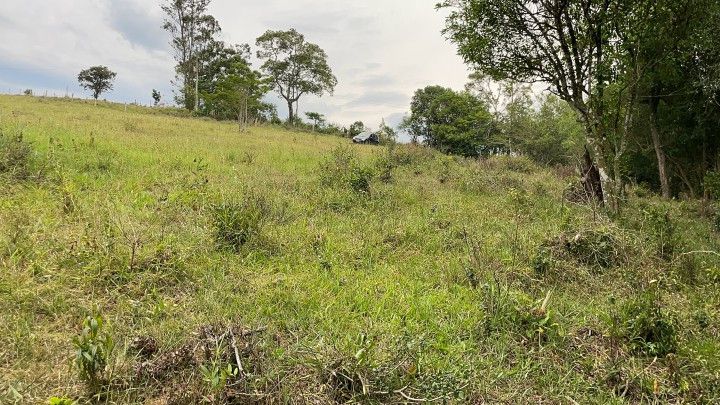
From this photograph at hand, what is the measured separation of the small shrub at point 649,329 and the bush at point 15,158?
29.4 ft

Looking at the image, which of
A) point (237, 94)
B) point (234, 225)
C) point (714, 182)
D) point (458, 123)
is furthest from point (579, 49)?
point (458, 123)

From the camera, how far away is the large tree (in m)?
9.83

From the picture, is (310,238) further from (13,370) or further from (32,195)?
(32,195)

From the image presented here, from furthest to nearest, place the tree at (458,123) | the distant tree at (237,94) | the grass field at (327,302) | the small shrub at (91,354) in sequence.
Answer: the tree at (458,123), the distant tree at (237,94), the grass field at (327,302), the small shrub at (91,354)

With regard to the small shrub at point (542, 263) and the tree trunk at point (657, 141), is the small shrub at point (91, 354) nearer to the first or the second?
the small shrub at point (542, 263)

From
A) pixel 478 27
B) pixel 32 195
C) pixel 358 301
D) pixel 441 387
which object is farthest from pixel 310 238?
pixel 478 27

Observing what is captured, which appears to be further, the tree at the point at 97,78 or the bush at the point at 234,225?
the tree at the point at 97,78

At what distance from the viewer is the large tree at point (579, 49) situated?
387 inches

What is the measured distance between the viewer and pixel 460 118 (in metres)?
42.2

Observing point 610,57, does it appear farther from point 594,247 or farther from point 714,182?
point 594,247

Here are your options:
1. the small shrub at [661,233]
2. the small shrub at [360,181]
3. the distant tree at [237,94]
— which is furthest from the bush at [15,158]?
the distant tree at [237,94]

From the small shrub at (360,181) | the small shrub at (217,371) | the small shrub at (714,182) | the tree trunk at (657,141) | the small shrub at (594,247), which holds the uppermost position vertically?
the tree trunk at (657,141)

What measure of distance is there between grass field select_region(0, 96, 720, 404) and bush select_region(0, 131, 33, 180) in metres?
0.04

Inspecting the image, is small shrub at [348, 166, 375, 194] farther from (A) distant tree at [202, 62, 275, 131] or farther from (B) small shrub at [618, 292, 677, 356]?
(A) distant tree at [202, 62, 275, 131]
